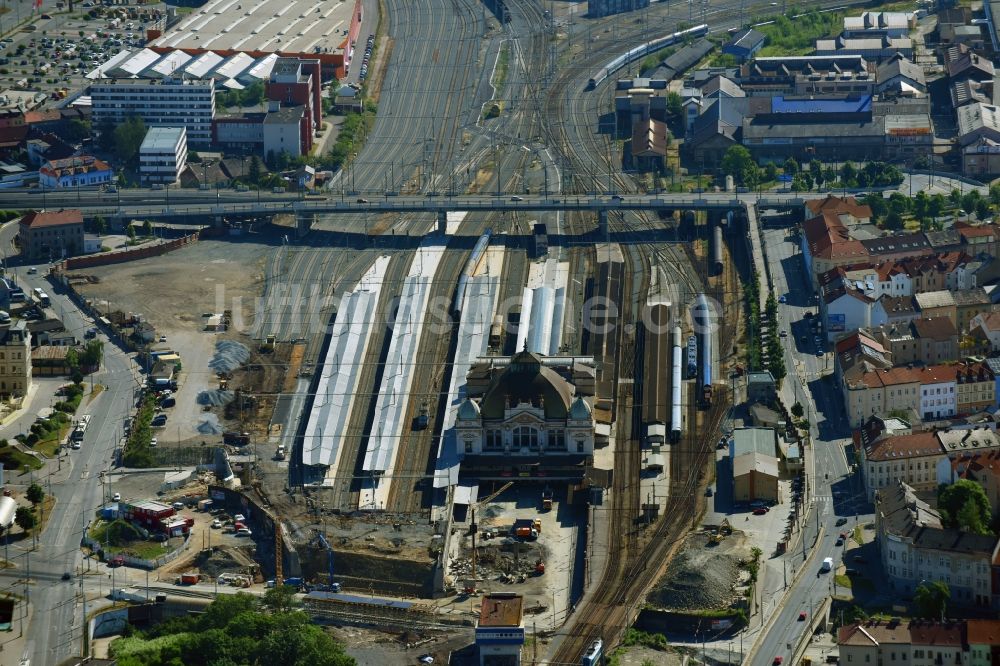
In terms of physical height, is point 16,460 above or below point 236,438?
below

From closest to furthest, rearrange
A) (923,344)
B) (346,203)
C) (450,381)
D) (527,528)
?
(527,528)
(923,344)
(450,381)
(346,203)

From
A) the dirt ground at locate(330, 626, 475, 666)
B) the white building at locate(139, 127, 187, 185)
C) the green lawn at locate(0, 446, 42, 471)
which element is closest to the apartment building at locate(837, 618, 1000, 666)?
the dirt ground at locate(330, 626, 475, 666)

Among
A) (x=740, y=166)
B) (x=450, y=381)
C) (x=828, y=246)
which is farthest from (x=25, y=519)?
(x=740, y=166)

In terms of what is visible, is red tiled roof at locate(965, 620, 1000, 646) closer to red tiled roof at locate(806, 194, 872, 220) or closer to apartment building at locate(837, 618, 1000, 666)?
apartment building at locate(837, 618, 1000, 666)

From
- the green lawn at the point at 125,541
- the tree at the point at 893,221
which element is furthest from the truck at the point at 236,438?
the tree at the point at 893,221

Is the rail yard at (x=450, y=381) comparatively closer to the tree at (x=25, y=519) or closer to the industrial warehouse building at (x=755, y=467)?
the industrial warehouse building at (x=755, y=467)

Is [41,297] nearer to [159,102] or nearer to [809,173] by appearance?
[159,102]
